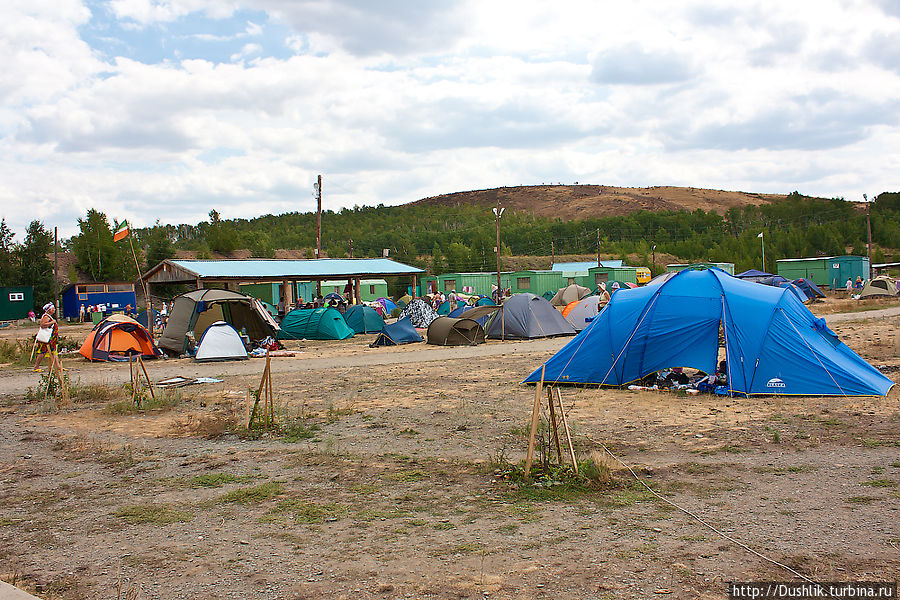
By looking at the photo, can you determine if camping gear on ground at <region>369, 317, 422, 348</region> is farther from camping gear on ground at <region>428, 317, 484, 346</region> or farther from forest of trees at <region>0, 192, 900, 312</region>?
forest of trees at <region>0, 192, 900, 312</region>

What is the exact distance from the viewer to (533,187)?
156625 mm

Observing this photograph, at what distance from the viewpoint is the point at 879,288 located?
38969mm

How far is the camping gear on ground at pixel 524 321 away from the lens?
23.6 m

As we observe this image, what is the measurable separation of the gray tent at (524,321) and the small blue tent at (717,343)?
10608 mm

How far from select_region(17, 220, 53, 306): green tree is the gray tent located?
3670 cm

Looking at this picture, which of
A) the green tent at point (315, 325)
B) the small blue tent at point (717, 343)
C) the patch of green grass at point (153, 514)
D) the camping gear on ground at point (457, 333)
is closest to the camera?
the patch of green grass at point (153, 514)

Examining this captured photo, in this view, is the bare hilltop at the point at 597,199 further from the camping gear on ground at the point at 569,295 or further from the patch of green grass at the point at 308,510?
the patch of green grass at the point at 308,510

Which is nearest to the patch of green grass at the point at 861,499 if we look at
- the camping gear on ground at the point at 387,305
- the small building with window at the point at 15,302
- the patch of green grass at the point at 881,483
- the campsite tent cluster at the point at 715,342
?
the patch of green grass at the point at 881,483

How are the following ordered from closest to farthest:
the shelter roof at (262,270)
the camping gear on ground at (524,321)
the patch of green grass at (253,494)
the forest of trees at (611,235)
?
the patch of green grass at (253,494)
the camping gear on ground at (524,321)
the shelter roof at (262,270)
the forest of trees at (611,235)

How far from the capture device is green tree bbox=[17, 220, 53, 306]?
4734cm

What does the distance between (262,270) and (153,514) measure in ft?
89.9

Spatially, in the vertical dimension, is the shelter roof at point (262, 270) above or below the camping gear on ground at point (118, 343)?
above

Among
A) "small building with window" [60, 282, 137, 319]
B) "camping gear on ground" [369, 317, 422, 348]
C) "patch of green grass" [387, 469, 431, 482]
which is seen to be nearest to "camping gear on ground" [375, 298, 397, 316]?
"camping gear on ground" [369, 317, 422, 348]

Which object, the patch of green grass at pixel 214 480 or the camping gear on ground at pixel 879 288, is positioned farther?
the camping gear on ground at pixel 879 288
